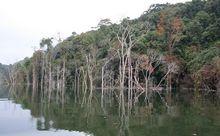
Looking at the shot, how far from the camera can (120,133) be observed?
1703 centimetres

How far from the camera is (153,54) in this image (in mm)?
68438

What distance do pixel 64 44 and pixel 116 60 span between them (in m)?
24.4

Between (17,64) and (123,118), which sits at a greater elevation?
(17,64)

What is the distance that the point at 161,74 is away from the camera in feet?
237

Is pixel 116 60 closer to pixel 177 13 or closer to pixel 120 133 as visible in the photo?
pixel 177 13

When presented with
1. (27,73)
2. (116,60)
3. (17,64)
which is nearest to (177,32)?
(116,60)

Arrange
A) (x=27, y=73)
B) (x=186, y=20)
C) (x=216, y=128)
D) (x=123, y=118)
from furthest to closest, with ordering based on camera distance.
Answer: (x=27, y=73) < (x=186, y=20) < (x=123, y=118) < (x=216, y=128)

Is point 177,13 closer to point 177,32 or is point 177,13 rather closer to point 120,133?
point 177,32

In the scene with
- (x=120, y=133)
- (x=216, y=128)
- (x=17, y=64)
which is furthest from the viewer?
(x=17, y=64)

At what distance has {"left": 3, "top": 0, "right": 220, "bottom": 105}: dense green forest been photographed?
205 ft

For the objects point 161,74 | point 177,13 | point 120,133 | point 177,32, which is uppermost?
point 177,13

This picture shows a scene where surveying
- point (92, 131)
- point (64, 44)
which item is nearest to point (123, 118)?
point (92, 131)

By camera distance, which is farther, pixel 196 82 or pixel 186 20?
pixel 186 20

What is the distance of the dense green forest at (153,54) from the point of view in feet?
205
